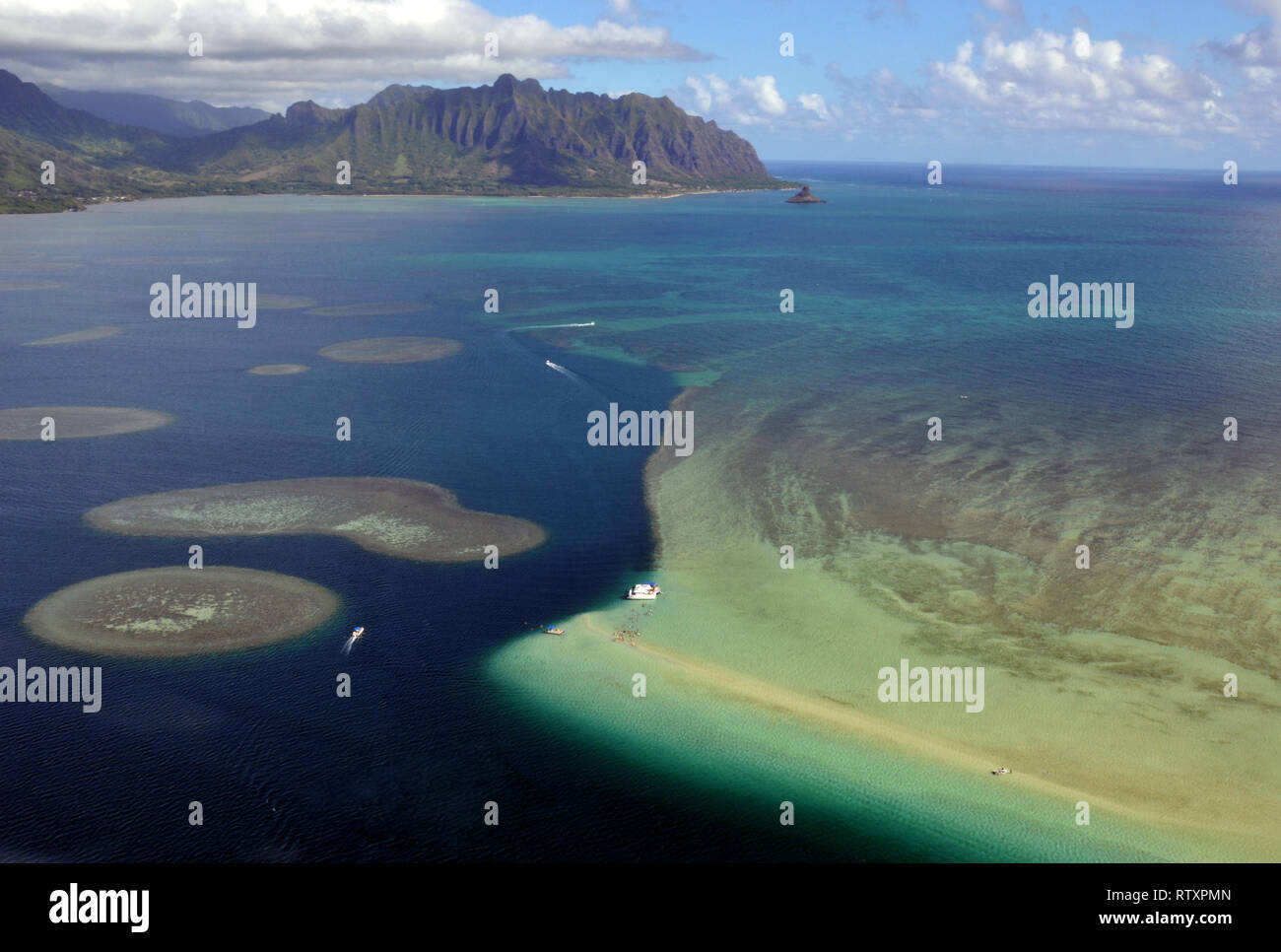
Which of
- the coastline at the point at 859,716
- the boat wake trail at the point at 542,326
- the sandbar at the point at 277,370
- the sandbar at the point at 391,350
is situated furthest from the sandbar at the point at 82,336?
the coastline at the point at 859,716

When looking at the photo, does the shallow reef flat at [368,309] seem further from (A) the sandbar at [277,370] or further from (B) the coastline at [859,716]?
(B) the coastline at [859,716]

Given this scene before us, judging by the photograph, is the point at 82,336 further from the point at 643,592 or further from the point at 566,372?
the point at 643,592

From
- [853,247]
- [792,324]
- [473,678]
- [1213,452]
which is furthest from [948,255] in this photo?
[473,678]

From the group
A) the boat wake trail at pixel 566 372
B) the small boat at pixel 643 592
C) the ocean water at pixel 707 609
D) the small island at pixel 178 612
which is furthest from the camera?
the boat wake trail at pixel 566 372

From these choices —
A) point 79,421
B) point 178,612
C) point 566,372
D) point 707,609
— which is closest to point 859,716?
point 707,609

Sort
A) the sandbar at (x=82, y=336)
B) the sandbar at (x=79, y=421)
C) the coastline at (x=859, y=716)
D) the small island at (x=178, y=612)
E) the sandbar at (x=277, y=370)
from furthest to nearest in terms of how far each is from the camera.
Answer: the sandbar at (x=82, y=336) → the sandbar at (x=277, y=370) → the sandbar at (x=79, y=421) → the small island at (x=178, y=612) → the coastline at (x=859, y=716)

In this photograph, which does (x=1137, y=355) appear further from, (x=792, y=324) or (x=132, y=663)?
(x=132, y=663)

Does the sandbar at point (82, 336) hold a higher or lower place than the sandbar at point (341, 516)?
higher
